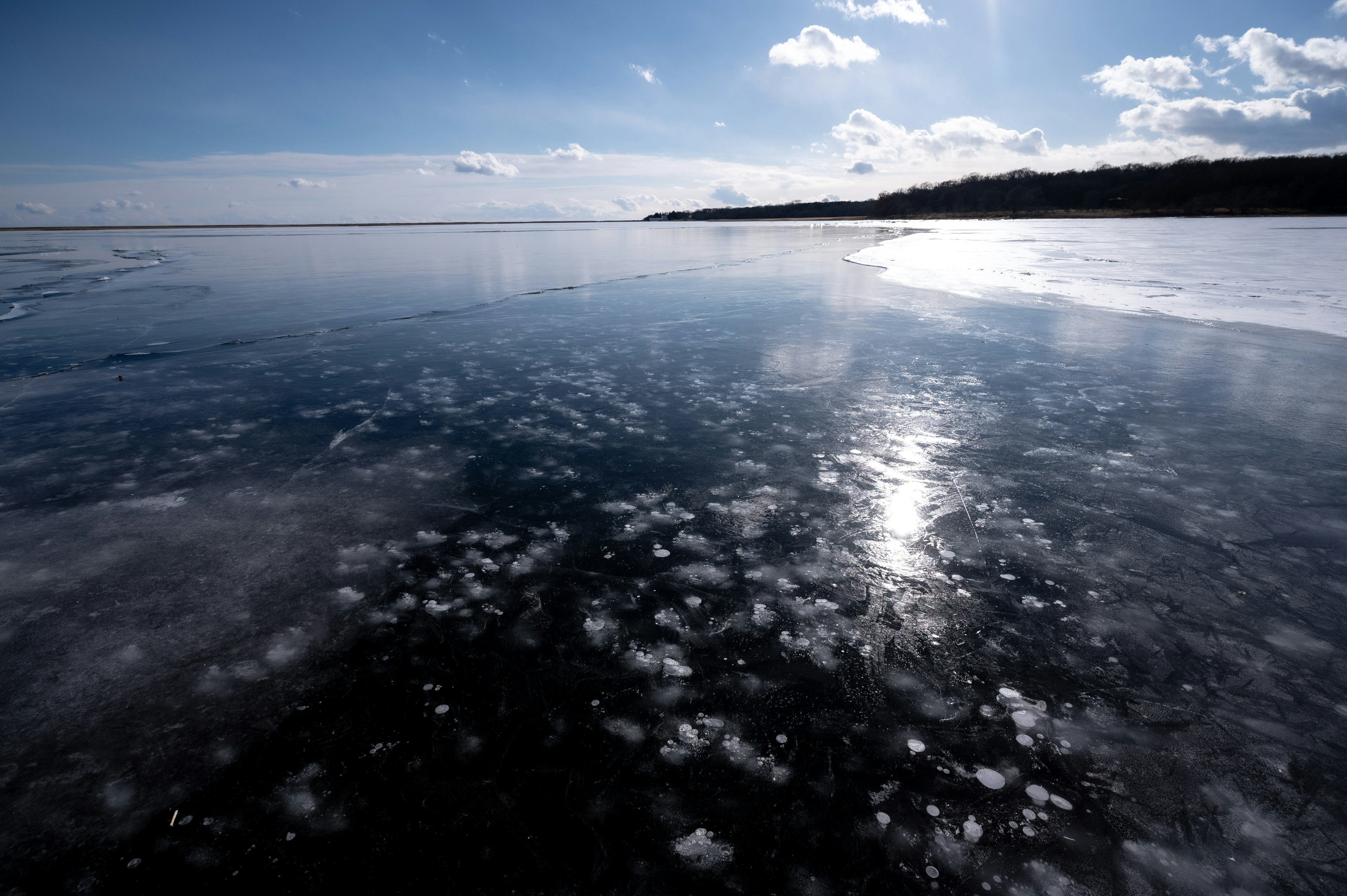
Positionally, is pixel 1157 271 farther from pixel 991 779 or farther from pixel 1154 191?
pixel 1154 191

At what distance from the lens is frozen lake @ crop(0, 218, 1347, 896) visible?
6.28 ft

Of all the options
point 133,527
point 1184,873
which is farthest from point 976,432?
point 133,527

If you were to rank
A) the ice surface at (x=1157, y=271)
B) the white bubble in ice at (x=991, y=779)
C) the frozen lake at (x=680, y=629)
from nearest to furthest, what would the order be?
the frozen lake at (x=680, y=629), the white bubble in ice at (x=991, y=779), the ice surface at (x=1157, y=271)

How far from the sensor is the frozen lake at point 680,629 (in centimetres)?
191

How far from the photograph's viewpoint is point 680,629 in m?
2.87

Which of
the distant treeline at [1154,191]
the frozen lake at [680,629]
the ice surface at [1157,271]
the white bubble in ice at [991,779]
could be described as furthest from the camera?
the distant treeline at [1154,191]

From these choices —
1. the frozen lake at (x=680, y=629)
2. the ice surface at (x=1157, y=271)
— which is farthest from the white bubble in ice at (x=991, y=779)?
the ice surface at (x=1157, y=271)

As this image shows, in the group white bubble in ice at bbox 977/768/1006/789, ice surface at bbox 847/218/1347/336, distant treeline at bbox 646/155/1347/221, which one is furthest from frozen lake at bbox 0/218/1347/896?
distant treeline at bbox 646/155/1347/221

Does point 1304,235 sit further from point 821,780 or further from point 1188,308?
point 821,780

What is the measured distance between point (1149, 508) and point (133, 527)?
252 inches

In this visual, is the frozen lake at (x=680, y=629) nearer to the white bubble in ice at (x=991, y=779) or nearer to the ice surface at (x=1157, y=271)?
the white bubble in ice at (x=991, y=779)

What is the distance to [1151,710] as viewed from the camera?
2357 mm

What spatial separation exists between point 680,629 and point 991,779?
1343 mm

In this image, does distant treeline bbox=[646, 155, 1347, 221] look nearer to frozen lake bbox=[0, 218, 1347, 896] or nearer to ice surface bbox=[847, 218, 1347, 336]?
ice surface bbox=[847, 218, 1347, 336]
